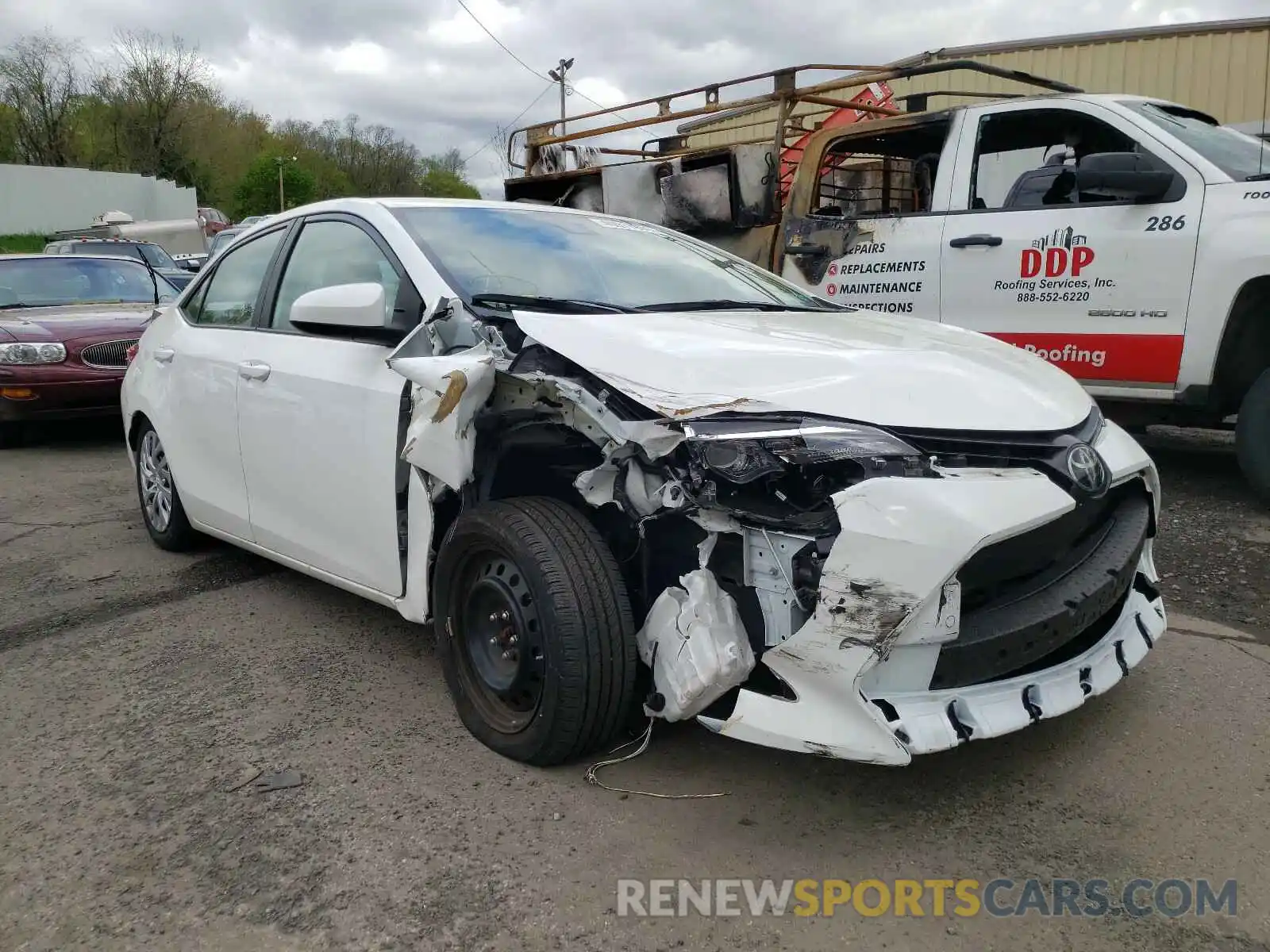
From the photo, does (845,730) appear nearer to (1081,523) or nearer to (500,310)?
(1081,523)

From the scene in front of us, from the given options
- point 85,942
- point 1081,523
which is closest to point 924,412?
point 1081,523

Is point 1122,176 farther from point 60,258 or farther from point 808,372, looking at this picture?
point 60,258

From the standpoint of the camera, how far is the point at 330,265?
3.66 m

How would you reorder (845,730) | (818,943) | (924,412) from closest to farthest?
(818,943)
(845,730)
(924,412)

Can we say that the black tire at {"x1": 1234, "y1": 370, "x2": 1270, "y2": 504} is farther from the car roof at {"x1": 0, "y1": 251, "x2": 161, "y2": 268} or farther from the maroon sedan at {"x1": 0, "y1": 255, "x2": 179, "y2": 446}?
the car roof at {"x1": 0, "y1": 251, "x2": 161, "y2": 268}

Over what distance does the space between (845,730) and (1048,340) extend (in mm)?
3752

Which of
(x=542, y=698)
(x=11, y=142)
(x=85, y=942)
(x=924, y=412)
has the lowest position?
(x=85, y=942)

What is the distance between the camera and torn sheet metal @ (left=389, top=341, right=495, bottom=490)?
271cm

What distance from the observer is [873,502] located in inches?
86.2

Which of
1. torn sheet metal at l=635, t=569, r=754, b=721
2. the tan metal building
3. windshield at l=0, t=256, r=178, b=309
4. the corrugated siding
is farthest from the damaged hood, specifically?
the corrugated siding

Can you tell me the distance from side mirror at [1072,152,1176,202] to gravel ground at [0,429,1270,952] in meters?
2.18

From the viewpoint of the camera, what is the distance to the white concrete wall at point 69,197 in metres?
43.6

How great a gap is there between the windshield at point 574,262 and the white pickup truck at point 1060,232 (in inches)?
78.0

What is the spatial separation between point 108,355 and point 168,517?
12.1 ft
